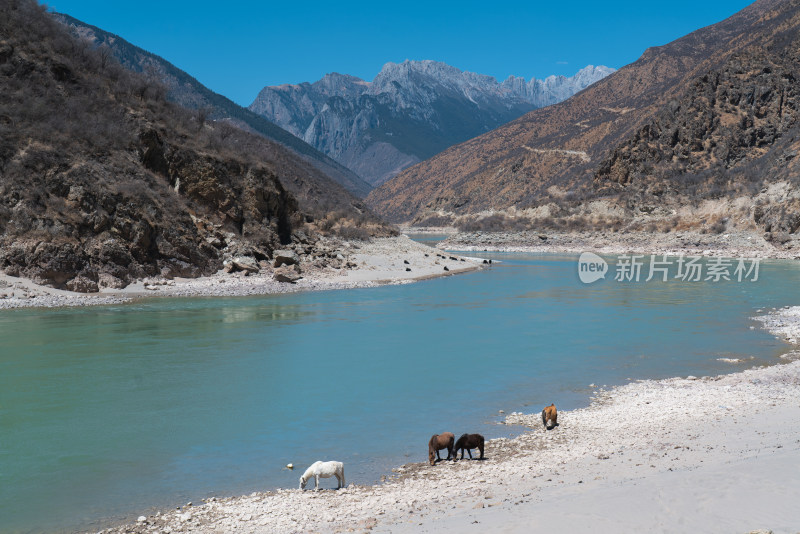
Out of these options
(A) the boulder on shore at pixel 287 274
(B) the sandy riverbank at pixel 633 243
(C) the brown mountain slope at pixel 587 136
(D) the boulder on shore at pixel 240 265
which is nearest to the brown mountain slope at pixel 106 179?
(D) the boulder on shore at pixel 240 265

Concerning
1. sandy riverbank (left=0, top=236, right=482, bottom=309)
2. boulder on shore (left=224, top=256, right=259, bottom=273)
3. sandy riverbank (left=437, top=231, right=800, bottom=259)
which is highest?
sandy riverbank (left=437, top=231, right=800, bottom=259)

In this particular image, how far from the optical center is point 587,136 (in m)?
130

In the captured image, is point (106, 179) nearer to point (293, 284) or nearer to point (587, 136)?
point (293, 284)

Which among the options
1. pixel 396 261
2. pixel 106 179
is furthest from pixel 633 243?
pixel 106 179

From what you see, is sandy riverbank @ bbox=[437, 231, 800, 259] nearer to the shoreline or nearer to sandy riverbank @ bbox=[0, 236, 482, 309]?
the shoreline

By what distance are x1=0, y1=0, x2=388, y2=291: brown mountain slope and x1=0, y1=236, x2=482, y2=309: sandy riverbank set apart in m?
0.85

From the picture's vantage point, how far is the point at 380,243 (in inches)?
2068

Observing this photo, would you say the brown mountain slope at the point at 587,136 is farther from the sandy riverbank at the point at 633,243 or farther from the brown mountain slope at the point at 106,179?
the brown mountain slope at the point at 106,179

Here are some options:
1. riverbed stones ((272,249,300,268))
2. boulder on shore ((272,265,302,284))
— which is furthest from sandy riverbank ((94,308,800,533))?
riverbed stones ((272,249,300,268))

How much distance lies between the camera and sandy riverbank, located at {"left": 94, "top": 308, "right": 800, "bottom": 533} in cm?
603

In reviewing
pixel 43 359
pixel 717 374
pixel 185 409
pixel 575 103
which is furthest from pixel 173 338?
pixel 575 103

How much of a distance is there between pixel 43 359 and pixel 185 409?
650cm

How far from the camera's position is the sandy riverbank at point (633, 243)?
56.0 m

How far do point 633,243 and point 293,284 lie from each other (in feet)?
164
